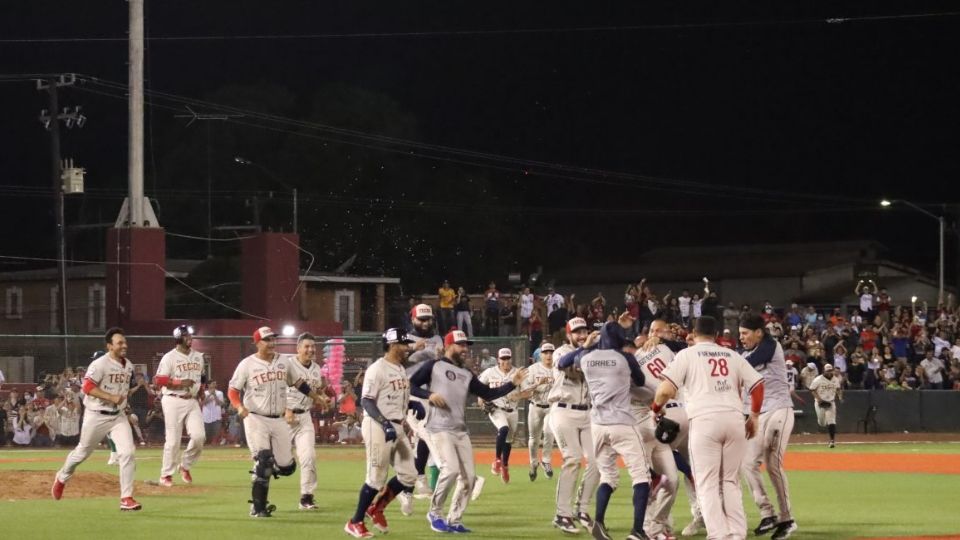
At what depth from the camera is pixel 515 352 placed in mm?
35844

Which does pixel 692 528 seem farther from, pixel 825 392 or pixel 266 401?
pixel 825 392

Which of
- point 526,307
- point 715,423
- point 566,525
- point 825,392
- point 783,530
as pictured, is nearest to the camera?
point 715,423

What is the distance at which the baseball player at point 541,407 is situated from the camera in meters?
21.9

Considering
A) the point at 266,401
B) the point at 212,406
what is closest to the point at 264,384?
the point at 266,401

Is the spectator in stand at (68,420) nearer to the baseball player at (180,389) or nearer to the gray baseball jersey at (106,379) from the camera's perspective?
the baseball player at (180,389)

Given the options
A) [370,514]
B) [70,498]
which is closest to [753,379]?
[370,514]

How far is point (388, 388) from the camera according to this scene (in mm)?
14680

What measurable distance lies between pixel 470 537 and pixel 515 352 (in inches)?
863

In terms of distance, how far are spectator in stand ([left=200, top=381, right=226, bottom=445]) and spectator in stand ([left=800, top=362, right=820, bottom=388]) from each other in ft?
52.8

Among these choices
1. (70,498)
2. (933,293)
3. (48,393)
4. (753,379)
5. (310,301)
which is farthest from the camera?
(933,293)

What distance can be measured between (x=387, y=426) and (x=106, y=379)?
499 centimetres

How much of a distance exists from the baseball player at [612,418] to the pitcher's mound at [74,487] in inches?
325

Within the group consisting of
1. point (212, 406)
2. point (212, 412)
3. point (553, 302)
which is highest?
point (553, 302)

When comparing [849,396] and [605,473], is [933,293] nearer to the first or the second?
[849,396]
